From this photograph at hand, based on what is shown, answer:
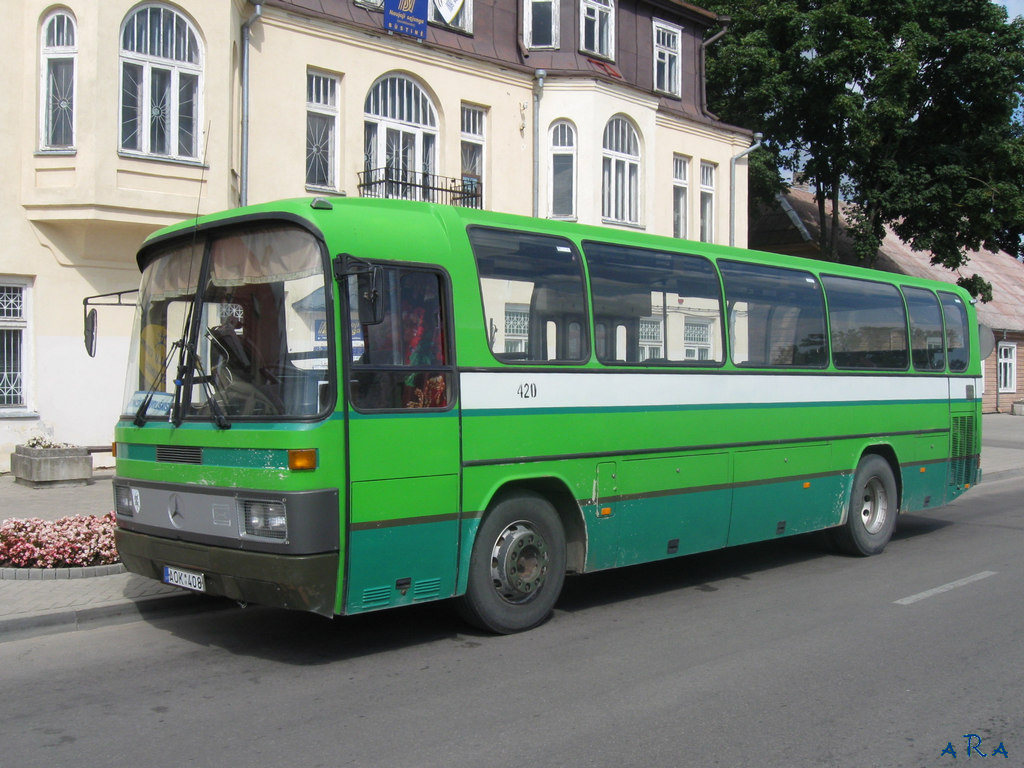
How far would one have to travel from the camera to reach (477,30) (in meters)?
21.2

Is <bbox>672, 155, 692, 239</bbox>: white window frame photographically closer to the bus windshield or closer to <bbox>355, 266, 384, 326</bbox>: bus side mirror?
the bus windshield

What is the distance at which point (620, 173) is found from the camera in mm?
23391

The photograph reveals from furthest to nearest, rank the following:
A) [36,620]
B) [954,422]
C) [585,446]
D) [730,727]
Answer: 1. [954,422]
2. [585,446]
3. [36,620]
4. [730,727]

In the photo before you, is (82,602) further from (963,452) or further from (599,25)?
(599,25)

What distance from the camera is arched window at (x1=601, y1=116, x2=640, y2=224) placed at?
2298cm

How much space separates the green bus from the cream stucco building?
4.86 m

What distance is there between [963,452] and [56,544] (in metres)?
10.6

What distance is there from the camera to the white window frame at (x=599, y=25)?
75.9 feet

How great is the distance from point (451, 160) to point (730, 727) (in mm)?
16463

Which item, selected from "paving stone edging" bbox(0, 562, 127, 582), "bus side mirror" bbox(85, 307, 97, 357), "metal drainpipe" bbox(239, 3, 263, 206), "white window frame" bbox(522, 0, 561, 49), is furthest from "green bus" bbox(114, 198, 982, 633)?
"white window frame" bbox(522, 0, 561, 49)

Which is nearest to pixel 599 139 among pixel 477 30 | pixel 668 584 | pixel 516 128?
pixel 516 128

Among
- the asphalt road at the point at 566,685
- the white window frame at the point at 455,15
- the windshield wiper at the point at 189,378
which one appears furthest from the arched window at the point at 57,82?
the asphalt road at the point at 566,685

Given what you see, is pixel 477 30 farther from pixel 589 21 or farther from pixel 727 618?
pixel 727 618

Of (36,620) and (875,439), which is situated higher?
(875,439)
